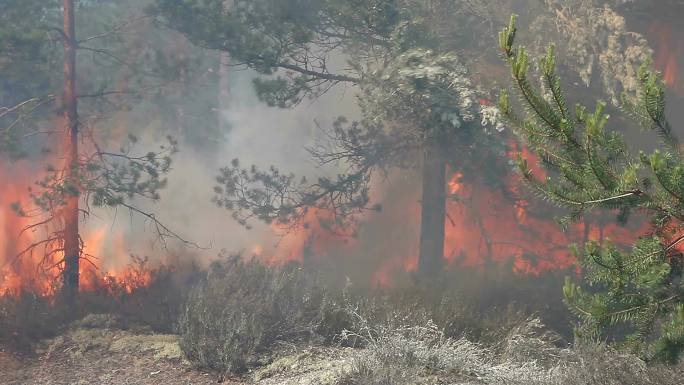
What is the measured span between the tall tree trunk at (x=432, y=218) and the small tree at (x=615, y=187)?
35.0 ft

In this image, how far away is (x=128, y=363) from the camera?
10070mm

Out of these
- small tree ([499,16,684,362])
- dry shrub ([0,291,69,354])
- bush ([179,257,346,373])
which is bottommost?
dry shrub ([0,291,69,354])

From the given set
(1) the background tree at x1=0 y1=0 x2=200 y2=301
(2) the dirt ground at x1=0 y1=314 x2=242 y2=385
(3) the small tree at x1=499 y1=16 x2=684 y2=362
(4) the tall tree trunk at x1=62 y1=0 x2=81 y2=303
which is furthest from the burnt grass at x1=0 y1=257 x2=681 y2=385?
(1) the background tree at x1=0 y1=0 x2=200 y2=301

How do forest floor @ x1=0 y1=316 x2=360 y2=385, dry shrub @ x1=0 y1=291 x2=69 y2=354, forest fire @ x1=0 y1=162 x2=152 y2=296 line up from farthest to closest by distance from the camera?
forest fire @ x1=0 y1=162 x2=152 y2=296
dry shrub @ x1=0 y1=291 x2=69 y2=354
forest floor @ x1=0 y1=316 x2=360 y2=385

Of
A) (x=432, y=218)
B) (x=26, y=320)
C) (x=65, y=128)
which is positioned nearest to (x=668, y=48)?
(x=432, y=218)

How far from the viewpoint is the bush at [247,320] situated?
941 cm

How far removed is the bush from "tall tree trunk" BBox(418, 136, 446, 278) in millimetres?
4888

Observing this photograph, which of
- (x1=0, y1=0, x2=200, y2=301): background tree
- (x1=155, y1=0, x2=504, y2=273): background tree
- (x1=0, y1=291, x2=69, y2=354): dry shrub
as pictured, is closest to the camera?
(x1=0, y1=291, x2=69, y2=354): dry shrub

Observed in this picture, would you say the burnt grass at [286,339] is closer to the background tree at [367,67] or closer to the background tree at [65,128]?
the background tree at [65,128]

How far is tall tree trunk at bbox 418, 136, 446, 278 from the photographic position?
16.5 m

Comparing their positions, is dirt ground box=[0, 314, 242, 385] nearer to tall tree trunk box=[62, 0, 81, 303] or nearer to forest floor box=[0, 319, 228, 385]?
Result: forest floor box=[0, 319, 228, 385]

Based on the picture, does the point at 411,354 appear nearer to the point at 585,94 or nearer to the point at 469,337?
the point at 469,337

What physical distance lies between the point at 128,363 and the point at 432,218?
861 cm

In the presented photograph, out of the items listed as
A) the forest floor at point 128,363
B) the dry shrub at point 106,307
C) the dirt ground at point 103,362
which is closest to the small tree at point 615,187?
the forest floor at point 128,363
